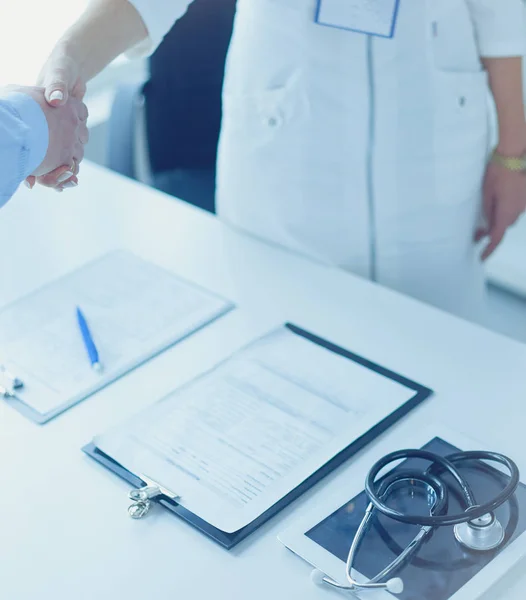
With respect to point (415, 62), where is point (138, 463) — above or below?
below

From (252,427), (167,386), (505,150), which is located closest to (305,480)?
(252,427)

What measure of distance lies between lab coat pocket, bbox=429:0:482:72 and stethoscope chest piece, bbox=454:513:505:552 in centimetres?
69

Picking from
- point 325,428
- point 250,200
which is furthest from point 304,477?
point 250,200

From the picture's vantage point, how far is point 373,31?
44.3 inches

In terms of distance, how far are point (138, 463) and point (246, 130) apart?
1.92 feet

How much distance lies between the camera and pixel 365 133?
1.22 metres

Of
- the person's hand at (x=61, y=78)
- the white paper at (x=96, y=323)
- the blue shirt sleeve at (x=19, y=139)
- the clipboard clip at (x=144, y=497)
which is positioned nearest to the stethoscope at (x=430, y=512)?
the clipboard clip at (x=144, y=497)

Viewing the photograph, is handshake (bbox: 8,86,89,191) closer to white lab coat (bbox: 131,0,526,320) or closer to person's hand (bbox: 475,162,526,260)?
white lab coat (bbox: 131,0,526,320)

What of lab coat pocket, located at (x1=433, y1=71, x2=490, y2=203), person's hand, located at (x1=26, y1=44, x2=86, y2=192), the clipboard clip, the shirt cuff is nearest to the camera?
the clipboard clip

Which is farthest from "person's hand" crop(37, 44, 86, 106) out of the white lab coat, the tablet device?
the tablet device

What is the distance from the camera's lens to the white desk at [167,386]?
776mm

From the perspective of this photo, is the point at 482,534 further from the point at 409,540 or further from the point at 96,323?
the point at 96,323

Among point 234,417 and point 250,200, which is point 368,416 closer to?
point 234,417

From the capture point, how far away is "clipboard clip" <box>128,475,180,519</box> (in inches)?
32.9
